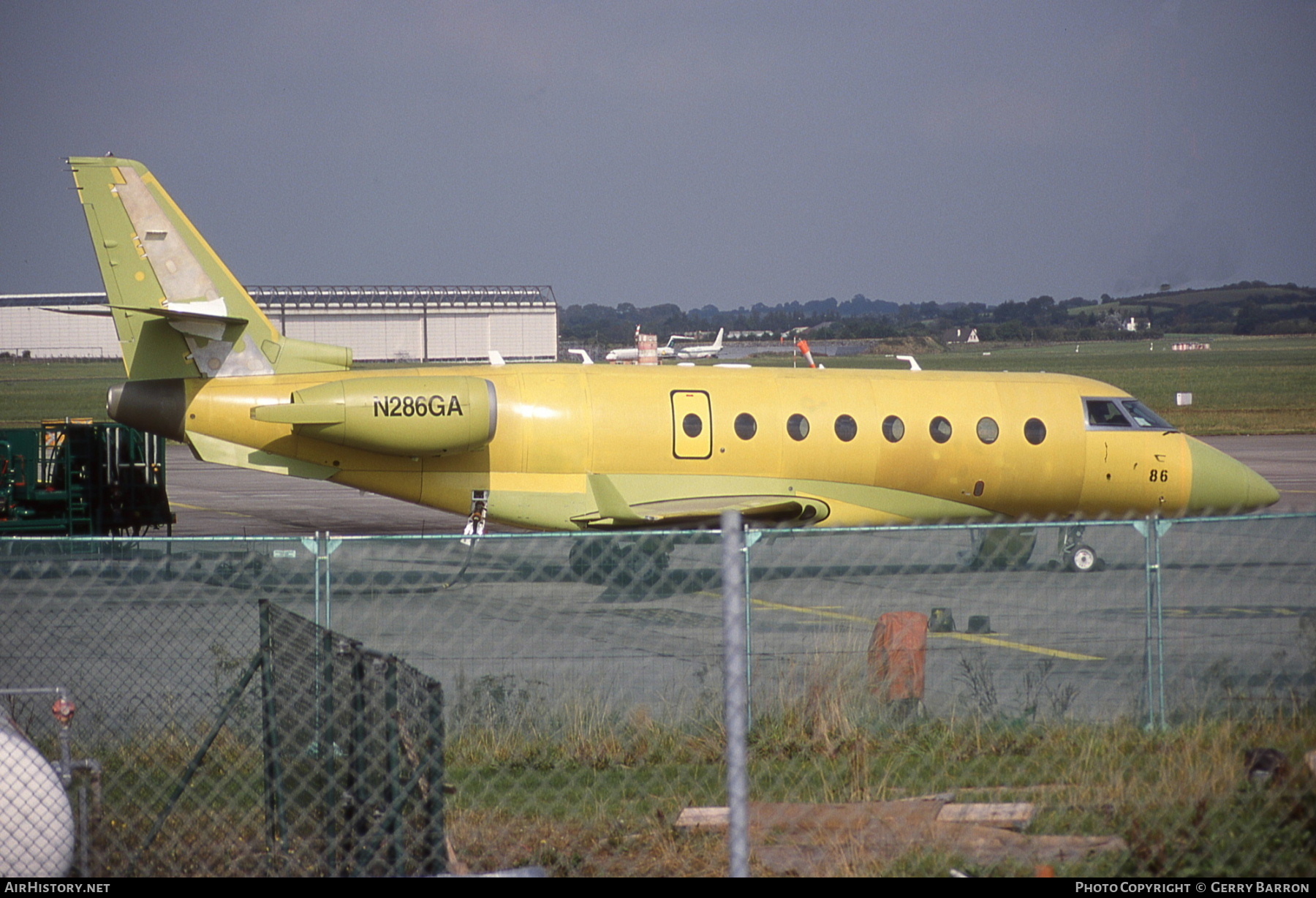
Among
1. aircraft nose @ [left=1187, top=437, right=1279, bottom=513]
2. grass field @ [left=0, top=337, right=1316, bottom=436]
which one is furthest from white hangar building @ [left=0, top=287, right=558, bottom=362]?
aircraft nose @ [left=1187, top=437, right=1279, bottom=513]

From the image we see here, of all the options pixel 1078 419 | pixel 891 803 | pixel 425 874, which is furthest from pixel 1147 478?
pixel 425 874

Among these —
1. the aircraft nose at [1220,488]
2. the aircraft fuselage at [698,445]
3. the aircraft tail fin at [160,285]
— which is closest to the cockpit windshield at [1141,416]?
the aircraft fuselage at [698,445]

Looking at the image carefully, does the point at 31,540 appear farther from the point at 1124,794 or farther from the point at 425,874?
the point at 1124,794

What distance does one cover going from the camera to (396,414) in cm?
1616

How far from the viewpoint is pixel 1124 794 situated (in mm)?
7035

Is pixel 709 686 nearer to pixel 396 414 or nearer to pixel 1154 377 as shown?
pixel 396 414

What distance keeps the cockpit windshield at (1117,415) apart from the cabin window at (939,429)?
2.21 m

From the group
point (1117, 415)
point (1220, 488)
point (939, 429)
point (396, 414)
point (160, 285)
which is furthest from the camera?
point (1117, 415)

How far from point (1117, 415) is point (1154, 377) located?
205ft

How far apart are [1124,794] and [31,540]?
6660 mm

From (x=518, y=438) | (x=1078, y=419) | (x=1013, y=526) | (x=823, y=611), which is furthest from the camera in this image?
(x=1078, y=419)

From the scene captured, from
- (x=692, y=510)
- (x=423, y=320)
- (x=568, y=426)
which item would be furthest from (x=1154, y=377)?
(x=568, y=426)

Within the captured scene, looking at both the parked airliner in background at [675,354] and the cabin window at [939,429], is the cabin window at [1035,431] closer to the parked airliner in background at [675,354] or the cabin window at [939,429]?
the cabin window at [939,429]

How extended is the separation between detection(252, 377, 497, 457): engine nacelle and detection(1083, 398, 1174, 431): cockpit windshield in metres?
8.61
